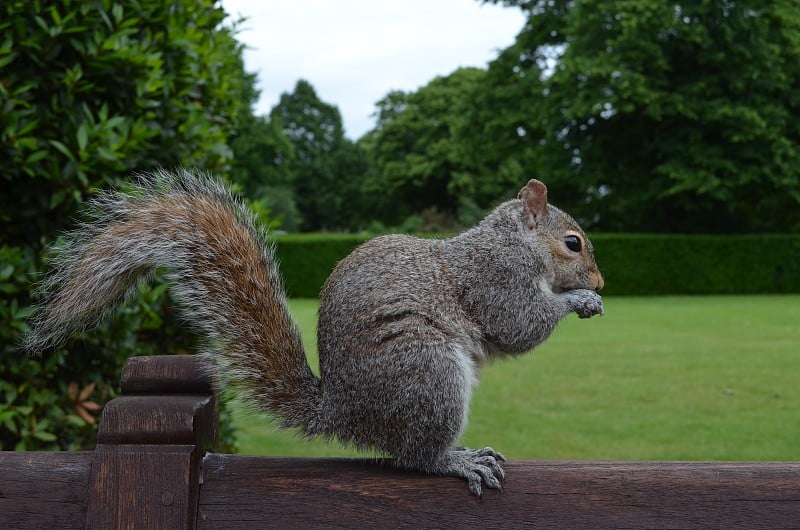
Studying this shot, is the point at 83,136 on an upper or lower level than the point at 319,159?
lower

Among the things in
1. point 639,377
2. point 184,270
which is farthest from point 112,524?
point 639,377

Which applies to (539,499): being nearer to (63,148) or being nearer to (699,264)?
(63,148)

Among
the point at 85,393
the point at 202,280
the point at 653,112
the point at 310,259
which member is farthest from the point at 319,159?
the point at 202,280

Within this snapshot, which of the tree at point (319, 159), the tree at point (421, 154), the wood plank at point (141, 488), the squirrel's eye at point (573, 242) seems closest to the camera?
the wood plank at point (141, 488)

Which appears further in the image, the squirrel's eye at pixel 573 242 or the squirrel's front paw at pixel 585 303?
the squirrel's eye at pixel 573 242

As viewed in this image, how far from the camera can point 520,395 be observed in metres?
5.98

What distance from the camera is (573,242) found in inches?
72.8

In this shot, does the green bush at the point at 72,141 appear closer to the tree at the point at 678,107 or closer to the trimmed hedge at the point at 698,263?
the trimmed hedge at the point at 698,263

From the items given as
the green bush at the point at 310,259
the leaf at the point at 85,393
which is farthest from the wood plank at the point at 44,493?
the green bush at the point at 310,259

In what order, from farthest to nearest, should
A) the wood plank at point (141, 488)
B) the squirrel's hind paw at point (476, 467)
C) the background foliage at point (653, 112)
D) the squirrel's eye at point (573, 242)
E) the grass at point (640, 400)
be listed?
the background foliage at point (653, 112), the grass at point (640, 400), the squirrel's eye at point (573, 242), the squirrel's hind paw at point (476, 467), the wood plank at point (141, 488)

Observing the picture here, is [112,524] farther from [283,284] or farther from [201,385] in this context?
[283,284]

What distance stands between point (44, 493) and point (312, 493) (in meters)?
0.39

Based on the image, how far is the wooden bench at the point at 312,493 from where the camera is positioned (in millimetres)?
1220

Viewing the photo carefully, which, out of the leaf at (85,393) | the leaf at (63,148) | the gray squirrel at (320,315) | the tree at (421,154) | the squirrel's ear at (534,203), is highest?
the tree at (421,154)
